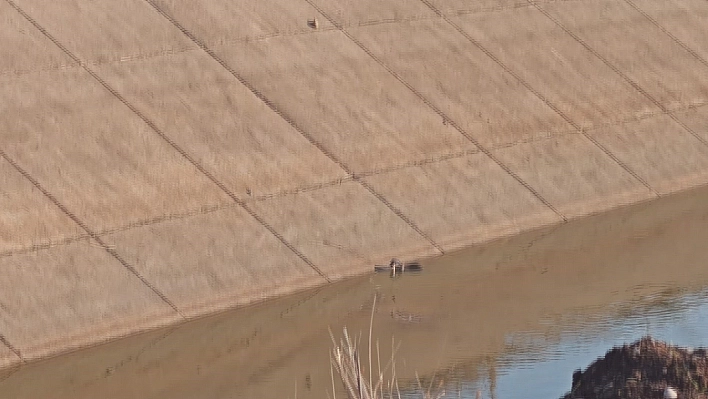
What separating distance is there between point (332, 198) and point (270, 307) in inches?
73.8

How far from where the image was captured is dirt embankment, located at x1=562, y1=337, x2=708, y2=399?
28.4ft

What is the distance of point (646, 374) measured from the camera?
8.85m

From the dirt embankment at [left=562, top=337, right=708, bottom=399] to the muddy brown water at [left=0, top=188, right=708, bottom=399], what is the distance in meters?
1.10

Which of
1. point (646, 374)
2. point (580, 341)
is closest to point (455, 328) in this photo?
point (580, 341)

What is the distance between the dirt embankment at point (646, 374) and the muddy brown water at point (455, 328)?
1.10 meters

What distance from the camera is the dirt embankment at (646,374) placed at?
28.4 feet

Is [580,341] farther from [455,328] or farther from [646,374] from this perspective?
[646,374]

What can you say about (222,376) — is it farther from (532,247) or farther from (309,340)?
(532,247)

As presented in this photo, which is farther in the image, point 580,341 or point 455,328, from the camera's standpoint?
point 455,328

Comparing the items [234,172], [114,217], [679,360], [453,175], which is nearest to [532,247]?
[453,175]

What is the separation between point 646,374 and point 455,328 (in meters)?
3.64

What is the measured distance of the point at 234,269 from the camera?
1304 cm

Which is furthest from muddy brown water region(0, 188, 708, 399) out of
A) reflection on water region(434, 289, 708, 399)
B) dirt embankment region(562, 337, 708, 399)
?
dirt embankment region(562, 337, 708, 399)

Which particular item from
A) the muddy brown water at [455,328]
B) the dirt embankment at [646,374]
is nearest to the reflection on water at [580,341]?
the muddy brown water at [455,328]
